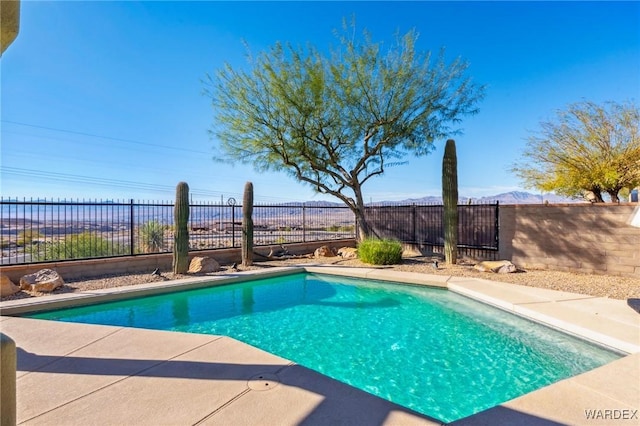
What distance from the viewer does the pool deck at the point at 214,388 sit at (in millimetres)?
2357

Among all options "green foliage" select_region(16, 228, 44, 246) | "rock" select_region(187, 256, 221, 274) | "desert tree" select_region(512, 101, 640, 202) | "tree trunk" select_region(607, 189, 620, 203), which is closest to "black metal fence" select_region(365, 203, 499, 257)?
Answer: "desert tree" select_region(512, 101, 640, 202)

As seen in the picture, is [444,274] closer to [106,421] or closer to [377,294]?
[377,294]

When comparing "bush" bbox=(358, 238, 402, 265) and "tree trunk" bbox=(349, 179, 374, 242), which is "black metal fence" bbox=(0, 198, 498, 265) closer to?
"tree trunk" bbox=(349, 179, 374, 242)

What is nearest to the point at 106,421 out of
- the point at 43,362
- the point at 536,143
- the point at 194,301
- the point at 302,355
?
the point at 43,362

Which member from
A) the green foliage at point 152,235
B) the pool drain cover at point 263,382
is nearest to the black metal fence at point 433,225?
the green foliage at point 152,235

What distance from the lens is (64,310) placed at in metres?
5.73

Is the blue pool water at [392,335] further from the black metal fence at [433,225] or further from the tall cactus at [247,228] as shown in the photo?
the black metal fence at [433,225]

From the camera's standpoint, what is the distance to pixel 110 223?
34.1ft

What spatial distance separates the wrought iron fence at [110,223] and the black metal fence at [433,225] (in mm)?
2612

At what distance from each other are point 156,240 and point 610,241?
13.4 m

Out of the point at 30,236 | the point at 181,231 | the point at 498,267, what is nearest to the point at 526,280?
the point at 498,267

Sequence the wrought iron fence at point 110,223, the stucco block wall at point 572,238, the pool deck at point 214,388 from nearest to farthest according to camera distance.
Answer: the pool deck at point 214,388 < the stucco block wall at point 572,238 < the wrought iron fence at point 110,223

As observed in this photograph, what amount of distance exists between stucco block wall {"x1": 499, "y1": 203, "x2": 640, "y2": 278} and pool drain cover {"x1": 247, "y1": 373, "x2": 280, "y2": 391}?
8.11 meters

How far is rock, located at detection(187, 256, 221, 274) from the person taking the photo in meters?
8.45
